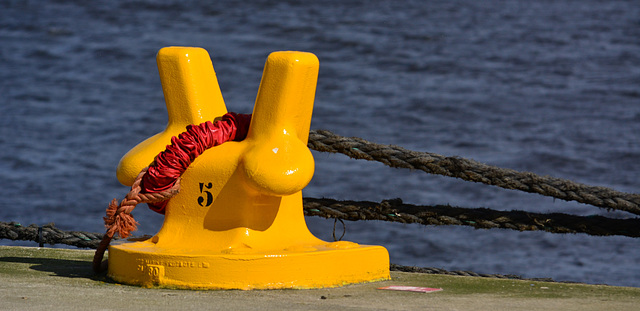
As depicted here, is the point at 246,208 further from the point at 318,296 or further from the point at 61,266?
the point at 61,266

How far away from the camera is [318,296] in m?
3.45

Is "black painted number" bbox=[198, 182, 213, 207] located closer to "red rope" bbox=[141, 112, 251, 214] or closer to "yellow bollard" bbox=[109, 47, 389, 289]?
"yellow bollard" bbox=[109, 47, 389, 289]

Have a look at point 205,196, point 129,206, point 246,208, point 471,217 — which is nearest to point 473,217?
point 471,217

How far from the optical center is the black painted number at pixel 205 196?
151 inches

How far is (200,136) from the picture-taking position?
3883 mm

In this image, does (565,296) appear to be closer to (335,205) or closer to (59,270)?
(335,205)

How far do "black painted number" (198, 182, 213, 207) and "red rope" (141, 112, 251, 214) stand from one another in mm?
115

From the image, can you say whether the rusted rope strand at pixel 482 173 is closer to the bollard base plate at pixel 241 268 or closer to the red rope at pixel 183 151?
the red rope at pixel 183 151

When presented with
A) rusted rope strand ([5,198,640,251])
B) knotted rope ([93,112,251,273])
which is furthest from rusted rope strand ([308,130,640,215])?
knotted rope ([93,112,251,273])

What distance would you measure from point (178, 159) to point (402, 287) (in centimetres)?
106

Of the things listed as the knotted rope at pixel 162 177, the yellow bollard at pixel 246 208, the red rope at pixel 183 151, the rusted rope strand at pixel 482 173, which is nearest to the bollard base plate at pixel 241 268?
the yellow bollard at pixel 246 208

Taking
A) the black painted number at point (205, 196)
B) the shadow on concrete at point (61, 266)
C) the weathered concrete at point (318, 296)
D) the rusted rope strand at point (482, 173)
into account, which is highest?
the rusted rope strand at point (482, 173)

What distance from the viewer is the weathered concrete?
3.23 m

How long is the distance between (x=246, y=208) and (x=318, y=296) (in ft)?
1.83
